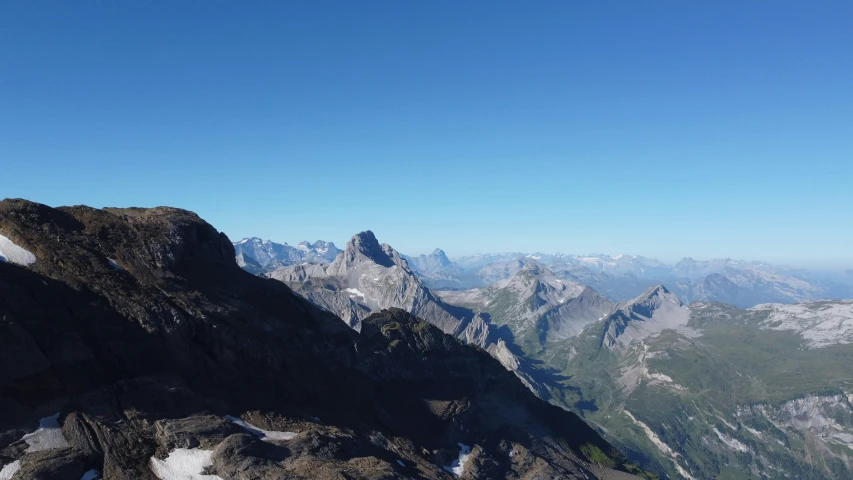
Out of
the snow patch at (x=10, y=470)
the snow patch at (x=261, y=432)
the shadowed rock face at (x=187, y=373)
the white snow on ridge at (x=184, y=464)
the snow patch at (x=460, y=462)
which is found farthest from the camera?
the snow patch at (x=460, y=462)

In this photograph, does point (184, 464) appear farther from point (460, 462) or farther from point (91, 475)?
point (460, 462)

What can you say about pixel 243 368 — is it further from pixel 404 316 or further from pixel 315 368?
pixel 404 316

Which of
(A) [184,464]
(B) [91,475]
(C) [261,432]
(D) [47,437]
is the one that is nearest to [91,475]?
(B) [91,475]

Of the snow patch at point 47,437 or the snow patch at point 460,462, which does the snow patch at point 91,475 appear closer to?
the snow patch at point 47,437

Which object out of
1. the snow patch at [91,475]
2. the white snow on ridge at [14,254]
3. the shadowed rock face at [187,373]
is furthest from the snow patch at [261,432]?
the white snow on ridge at [14,254]

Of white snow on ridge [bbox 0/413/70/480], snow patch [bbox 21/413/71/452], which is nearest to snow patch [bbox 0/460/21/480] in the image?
white snow on ridge [bbox 0/413/70/480]
